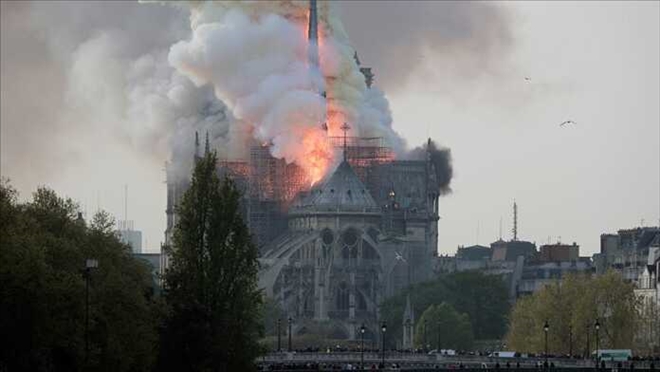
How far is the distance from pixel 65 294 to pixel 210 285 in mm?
21691

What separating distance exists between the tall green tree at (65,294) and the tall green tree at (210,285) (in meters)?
1.77

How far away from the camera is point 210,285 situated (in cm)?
15175

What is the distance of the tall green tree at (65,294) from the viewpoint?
12494 centimetres

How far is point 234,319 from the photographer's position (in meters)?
152

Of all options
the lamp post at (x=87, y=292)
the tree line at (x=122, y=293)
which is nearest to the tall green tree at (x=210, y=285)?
the tree line at (x=122, y=293)

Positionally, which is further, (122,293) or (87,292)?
(122,293)

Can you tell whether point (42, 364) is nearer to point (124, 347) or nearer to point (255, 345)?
point (124, 347)

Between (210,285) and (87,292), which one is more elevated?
(210,285)

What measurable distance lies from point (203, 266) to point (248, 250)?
10.4ft

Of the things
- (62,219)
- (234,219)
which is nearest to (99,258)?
(62,219)

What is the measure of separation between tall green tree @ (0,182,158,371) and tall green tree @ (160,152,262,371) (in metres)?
1.77

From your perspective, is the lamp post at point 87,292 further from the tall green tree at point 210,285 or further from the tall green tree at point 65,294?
the tall green tree at point 210,285

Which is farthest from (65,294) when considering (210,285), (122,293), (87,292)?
(210,285)

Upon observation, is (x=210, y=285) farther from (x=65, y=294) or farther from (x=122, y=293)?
(x=65, y=294)
